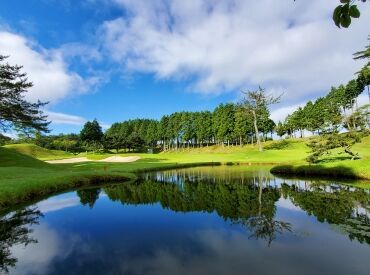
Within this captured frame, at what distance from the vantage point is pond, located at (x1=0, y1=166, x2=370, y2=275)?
791 cm

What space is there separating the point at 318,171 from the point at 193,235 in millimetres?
22933

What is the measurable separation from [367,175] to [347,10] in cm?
2557

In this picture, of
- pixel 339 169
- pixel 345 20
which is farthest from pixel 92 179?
pixel 345 20

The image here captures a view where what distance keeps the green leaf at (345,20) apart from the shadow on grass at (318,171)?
25.8 m

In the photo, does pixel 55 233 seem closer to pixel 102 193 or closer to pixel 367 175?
pixel 102 193

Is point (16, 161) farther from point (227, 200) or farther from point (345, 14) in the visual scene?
point (345, 14)

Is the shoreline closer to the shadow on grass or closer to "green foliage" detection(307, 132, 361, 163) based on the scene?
the shadow on grass

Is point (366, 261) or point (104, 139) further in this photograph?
point (104, 139)

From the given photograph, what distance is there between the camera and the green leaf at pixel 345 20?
10.5 ft

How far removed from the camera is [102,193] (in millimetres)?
21203

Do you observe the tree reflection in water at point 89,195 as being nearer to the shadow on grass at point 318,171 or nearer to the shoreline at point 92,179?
the shoreline at point 92,179

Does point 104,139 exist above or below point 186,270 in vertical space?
above

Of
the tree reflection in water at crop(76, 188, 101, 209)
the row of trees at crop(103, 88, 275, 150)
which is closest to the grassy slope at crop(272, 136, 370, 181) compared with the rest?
the tree reflection in water at crop(76, 188, 101, 209)

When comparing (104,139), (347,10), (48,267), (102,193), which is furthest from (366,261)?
(104,139)
